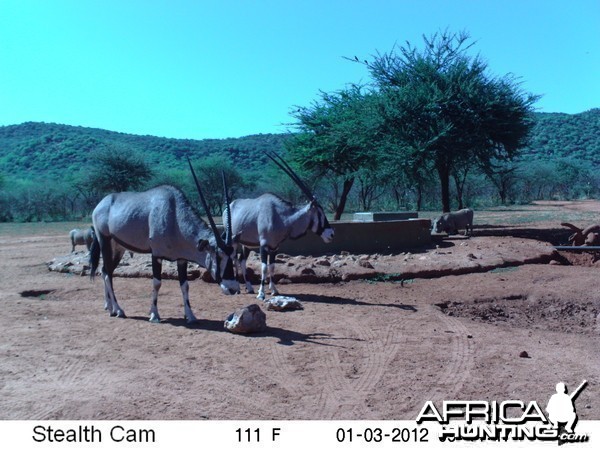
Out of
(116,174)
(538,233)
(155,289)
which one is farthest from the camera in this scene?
(116,174)

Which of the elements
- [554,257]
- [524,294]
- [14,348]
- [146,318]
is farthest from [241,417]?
[554,257]

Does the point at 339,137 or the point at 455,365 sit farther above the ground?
the point at 339,137

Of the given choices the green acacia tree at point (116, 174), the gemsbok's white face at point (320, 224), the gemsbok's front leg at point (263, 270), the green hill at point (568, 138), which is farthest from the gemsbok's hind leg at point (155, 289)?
the green hill at point (568, 138)

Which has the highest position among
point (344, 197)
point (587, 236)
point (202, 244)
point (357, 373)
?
point (344, 197)

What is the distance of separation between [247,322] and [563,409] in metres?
4.24

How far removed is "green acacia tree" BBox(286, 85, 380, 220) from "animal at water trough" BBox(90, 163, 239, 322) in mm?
14451

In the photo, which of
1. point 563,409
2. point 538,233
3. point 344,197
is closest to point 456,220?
point 538,233

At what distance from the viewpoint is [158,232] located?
30.6 feet

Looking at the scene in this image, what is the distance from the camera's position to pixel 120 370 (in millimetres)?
6758

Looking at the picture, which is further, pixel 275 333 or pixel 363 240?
pixel 363 240

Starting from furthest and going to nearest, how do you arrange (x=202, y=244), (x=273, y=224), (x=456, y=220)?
(x=456, y=220), (x=273, y=224), (x=202, y=244)

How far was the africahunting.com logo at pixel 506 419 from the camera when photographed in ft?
15.2

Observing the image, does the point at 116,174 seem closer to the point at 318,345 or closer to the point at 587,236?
the point at 587,236

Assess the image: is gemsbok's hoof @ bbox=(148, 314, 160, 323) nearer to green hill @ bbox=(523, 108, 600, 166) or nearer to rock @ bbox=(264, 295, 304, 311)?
rock @ bbox=(264, 295, 304, 311)
